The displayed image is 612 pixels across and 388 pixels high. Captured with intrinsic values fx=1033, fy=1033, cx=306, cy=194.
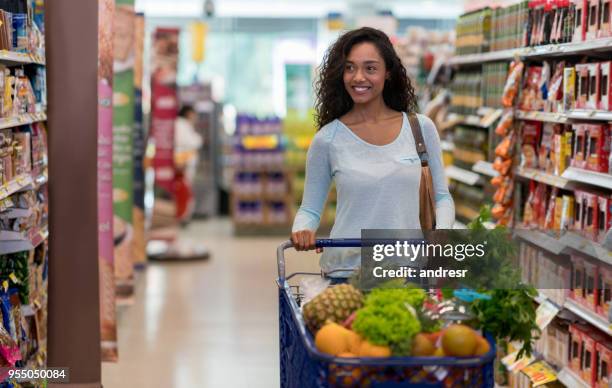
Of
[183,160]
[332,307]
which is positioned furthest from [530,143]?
[183,160]

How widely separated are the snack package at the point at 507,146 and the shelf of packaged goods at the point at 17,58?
2.59 metres

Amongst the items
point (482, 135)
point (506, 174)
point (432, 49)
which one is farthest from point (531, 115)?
point (432, 49)

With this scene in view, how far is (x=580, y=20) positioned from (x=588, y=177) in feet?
2.42

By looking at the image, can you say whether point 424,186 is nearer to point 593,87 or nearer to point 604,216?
point 604,216

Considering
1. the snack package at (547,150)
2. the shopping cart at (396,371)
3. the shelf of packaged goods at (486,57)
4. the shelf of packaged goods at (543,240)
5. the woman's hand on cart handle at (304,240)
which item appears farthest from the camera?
the shelf of packaged goods at (486,57)

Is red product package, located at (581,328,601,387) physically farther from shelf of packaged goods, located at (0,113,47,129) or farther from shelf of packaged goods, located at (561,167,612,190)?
shelf of packaged goods, located at (0,113,47,129)

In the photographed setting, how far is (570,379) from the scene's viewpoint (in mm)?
4762

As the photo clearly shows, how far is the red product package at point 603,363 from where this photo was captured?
4.31 metres

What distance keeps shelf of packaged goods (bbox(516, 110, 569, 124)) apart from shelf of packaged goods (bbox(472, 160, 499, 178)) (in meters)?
0.49

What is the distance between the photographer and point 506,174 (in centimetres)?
595

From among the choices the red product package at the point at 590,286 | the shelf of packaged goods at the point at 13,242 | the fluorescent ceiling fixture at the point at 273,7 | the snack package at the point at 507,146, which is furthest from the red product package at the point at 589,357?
the fluorescent ceiling fixture at the point at 273,7

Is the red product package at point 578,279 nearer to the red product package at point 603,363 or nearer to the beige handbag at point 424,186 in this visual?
the red product package at point 603,363

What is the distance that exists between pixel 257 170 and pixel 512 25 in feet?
21.9

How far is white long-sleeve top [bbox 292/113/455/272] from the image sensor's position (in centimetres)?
353
